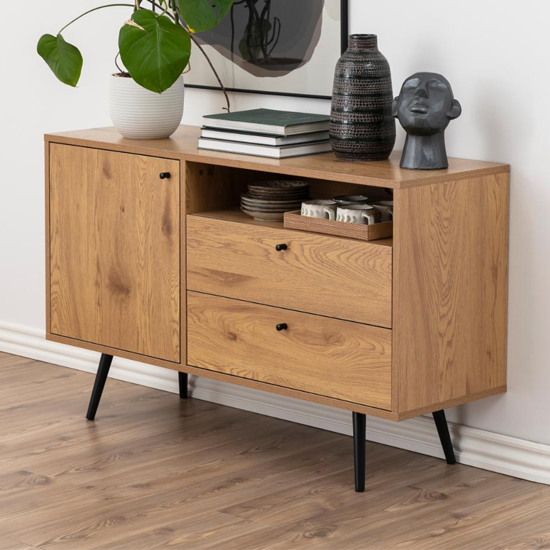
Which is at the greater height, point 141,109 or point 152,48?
point 152,48

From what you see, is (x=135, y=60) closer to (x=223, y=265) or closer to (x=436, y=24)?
(x=223, y=265)

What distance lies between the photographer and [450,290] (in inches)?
104

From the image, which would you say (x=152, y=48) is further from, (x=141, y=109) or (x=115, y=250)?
(x=115, y=250)

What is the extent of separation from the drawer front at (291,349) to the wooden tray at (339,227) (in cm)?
20

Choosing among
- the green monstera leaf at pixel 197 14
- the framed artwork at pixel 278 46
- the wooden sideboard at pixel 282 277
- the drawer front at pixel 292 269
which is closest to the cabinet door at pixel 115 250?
the wooden sideboard at pixel 282 277

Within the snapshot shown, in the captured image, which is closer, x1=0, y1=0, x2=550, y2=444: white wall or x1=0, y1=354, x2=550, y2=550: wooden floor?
x1=0, y1=354, x2=550, y2=550: wooden floor

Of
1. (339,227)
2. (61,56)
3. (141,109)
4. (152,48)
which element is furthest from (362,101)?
(61,56)

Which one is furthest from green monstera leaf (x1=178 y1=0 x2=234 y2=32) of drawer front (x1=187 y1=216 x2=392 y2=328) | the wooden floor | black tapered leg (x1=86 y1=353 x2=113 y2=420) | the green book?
the wooden floor

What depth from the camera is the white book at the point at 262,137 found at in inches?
110

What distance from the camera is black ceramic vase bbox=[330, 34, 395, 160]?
2.73 meters

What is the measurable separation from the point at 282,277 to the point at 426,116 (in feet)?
1.65

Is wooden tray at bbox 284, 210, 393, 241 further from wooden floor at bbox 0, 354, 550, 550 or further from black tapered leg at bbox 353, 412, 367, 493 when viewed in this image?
wooden floor at bbox 0, 354, 550, 550

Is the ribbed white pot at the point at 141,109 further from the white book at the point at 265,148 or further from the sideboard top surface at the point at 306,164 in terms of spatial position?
the white book at the point at 265,148

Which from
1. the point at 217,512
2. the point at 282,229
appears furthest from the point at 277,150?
the point at 217,512
